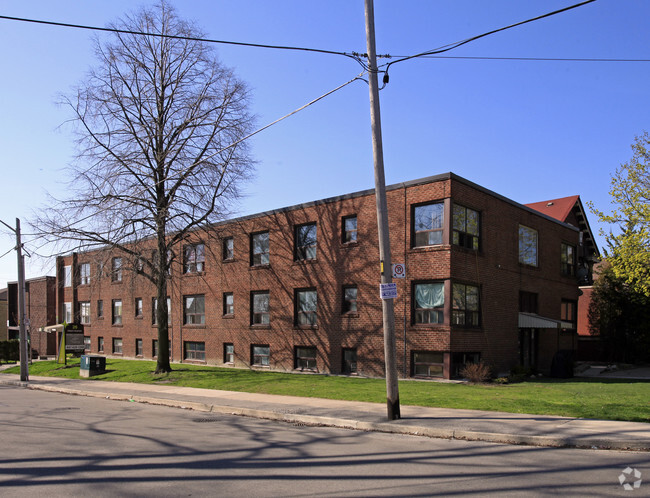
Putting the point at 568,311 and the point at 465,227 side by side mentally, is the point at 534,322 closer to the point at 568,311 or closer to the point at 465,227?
the point at 465,227

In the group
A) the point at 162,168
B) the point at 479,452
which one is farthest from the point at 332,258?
the point at 479,452

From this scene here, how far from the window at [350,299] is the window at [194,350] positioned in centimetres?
1122

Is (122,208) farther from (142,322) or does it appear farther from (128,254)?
(142,322)

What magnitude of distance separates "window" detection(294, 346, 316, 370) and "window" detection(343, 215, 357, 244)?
525 centimetres

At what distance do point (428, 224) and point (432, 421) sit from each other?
1086 cm

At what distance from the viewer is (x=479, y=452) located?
906 cm

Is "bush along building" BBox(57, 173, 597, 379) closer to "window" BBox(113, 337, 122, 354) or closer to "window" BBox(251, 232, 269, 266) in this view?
"window" BBox(251, 232, 269, 266)

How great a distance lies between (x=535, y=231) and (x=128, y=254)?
19.2 metres

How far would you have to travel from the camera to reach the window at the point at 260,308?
27.5m

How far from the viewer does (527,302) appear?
26094 mm

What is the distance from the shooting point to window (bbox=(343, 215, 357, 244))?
23578 millimetres

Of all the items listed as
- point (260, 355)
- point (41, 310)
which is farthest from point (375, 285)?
point (41, 310)

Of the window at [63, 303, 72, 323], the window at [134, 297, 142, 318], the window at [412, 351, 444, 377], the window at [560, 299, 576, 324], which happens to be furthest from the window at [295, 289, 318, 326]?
the window at [63, 303, 72, 323]

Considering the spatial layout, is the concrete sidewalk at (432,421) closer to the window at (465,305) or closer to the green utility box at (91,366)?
the window at (465,305)
